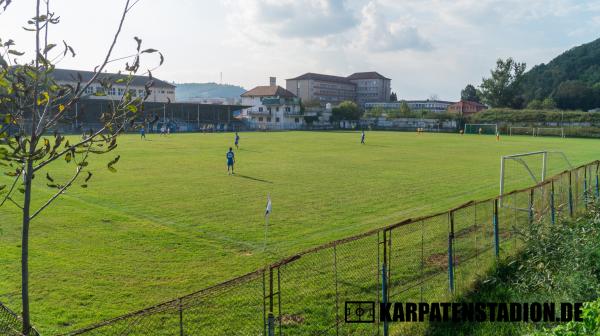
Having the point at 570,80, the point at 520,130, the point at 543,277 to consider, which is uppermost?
the point at 570,80

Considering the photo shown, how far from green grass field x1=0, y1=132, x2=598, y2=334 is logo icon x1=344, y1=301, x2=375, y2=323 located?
329cm

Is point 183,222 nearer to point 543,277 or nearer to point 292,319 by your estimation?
point 292,319

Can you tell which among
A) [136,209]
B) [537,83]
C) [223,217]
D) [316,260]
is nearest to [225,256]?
[316,260]

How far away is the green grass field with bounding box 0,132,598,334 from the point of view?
1052 cm

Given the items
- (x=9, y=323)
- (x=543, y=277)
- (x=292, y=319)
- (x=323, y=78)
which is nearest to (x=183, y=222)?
(x=292, y=319)

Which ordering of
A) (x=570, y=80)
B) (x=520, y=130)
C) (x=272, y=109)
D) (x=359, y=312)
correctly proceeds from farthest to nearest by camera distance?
(x=570, y=80), (x=272, y=109), (x=520, y=130), (x=359, y=312)

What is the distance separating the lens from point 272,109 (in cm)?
12562

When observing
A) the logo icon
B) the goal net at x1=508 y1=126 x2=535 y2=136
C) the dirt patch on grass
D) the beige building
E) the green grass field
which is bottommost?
the dirt patch on grass

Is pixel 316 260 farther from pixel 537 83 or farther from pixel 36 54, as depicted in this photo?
pixel 537 83

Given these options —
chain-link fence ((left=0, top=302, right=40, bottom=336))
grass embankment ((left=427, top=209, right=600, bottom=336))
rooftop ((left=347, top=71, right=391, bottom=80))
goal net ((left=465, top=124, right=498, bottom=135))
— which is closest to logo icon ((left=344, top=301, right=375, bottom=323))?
grass embankment ((left=427, top=209, right=600, bottom=336))

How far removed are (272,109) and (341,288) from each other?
117 meters

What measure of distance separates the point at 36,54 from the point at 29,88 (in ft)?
1.14

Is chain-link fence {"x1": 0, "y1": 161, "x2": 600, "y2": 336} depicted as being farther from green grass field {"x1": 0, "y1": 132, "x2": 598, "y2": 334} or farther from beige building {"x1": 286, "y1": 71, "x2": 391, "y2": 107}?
beige building {"x1": 286, "y1": 71, "x2": 391, "y2": 107}

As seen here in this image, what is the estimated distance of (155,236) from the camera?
1497 centimetres
